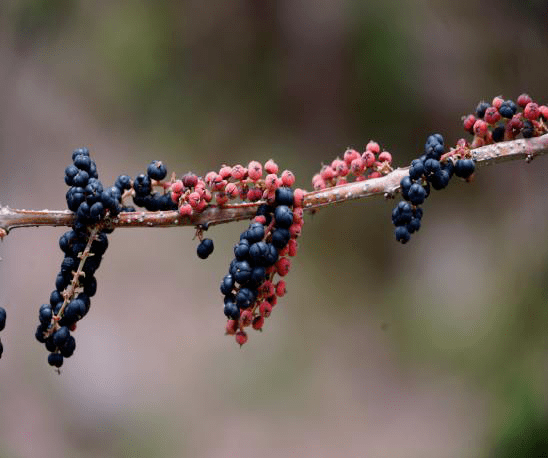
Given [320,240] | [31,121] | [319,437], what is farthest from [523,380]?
[31,121]

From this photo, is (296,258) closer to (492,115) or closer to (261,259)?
(492,115)

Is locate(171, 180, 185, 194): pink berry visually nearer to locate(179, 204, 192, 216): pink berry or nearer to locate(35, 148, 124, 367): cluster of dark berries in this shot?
locate(179, 204, 192, 216): pink berry

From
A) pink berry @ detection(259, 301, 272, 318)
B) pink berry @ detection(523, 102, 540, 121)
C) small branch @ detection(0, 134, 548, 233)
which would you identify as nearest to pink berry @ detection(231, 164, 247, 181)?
small branch @ detection(0, 134, 548, 233)

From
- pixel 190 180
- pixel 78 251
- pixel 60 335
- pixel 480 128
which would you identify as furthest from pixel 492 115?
pixel 60 335

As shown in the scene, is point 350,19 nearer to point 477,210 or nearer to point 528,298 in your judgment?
point 477,210

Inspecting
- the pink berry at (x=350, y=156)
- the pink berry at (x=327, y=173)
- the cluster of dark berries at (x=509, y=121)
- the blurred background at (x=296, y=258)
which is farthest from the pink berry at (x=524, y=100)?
the blurred background at (x=296, y=258)
